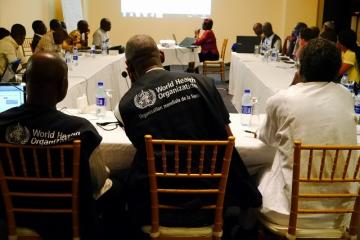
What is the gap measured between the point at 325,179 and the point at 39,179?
1057 millimetres

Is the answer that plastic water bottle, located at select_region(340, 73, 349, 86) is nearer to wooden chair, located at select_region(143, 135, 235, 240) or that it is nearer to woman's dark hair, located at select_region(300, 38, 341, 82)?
woman's dark hair, located at select_region(300, 38, 341, 82)

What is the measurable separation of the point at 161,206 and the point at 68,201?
0.36 meters

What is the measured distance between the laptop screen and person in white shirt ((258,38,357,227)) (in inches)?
49.2

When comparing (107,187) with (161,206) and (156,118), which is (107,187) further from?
(156,118)

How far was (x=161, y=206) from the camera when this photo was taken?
67.4 inches

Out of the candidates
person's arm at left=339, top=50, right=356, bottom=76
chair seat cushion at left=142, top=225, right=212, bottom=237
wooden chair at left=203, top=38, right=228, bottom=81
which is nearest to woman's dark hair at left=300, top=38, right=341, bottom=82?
chair seat cushion at left=142, top=225, right=212, bottom=237

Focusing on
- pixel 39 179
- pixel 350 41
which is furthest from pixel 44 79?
pixel 350 41

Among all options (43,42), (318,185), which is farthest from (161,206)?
(43,42)

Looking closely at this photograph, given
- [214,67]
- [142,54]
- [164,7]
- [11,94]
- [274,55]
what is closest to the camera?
[142,54]

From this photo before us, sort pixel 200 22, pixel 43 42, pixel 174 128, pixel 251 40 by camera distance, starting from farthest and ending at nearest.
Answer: pixel 200 22 < pixel 251 40 < pixel 43 42 < pixel 174 128

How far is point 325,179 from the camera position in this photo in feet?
5.44

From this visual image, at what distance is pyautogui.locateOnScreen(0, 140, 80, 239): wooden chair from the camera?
1.56 metres

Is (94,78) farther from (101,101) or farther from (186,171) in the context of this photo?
(186,171)

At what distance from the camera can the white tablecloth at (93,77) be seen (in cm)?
360
